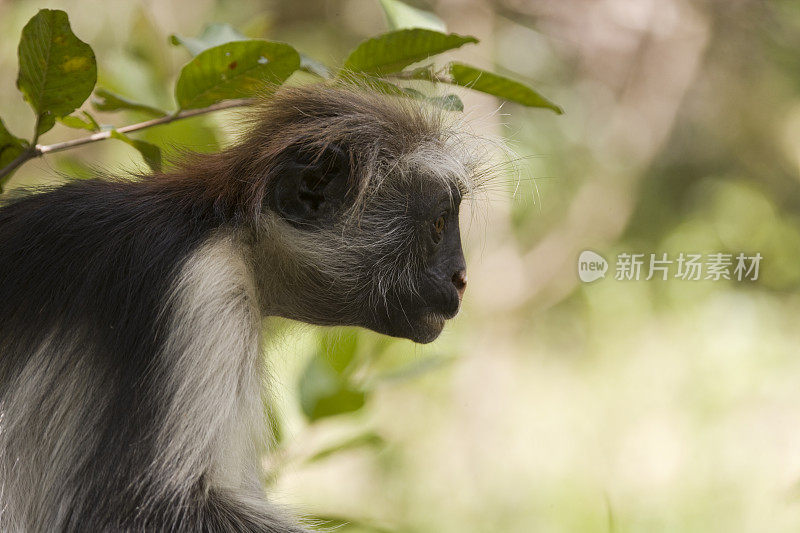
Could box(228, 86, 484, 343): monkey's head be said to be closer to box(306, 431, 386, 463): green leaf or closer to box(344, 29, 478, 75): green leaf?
box(344, 29, 478, 75): green leaf

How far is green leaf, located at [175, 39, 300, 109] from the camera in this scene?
3.57 meters

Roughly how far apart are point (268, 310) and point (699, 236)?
704cm

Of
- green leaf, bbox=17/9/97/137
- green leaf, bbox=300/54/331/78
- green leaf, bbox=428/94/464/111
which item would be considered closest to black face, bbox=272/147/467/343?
green leaf, bbox=428/94/464/111

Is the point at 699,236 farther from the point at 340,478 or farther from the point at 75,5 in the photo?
the point at 75,5

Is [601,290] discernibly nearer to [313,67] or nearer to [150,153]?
[313,67]

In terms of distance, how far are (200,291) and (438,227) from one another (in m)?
1.16

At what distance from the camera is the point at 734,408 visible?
8641 millimetres

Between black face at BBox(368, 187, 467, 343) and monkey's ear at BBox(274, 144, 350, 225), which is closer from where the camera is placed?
monkey's ear at BBox(274, 144, 350, 225)

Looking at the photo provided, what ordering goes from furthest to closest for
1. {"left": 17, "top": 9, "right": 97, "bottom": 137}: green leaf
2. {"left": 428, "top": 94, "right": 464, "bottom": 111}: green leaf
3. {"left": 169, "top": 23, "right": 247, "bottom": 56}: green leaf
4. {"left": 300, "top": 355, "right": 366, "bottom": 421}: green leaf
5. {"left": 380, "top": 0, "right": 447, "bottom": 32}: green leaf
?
1. {"left": 300, "top": 355, "right": 366, "bottom": 421}: green leaf
2. {"left": 380, "top": 0, "right": 447, "bottom": 32}: green leaf
3. {"left": 428, "top": 94, "right": 464, "bottom": 111}: green leaf
4. {"left": 169, "top": 23, "right": 247, "bottom": 56}: green leaf
5. {"left": 17, "top": 9, "right": 97, "bottom": 137}: green leaf

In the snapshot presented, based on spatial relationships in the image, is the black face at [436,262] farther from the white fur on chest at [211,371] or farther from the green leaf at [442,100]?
the white fur on chest at [211,371]

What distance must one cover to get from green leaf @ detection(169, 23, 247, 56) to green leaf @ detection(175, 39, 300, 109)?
0.08 meters

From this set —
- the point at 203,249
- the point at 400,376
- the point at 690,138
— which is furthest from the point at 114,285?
the point at 690,138

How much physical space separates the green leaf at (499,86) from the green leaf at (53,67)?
1402 millimetres

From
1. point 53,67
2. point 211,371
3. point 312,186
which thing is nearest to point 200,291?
point 211,371
